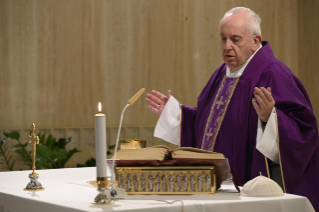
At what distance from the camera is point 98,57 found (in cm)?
673

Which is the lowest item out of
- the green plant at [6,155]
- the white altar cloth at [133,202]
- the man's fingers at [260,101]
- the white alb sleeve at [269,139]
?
the green plant at [6,155]

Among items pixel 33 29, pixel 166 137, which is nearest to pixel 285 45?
pixel 33 29

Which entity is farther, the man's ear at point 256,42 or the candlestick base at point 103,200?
the man's ear at point 256,42

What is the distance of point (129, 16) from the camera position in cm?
691

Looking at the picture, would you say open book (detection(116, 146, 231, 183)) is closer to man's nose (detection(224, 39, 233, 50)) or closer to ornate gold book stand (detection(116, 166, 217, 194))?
ornate gold book stand (detection(116, 166, 217, 194))

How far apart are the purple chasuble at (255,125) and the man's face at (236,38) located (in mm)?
99

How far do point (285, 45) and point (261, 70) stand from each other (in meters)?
4.52

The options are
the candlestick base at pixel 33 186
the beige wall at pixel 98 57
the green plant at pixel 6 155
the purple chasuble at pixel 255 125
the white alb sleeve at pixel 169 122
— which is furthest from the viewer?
the beige wall at pixel 98 57

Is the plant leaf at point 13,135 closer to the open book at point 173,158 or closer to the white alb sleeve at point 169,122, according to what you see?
the white alb sleeve at point 169,122

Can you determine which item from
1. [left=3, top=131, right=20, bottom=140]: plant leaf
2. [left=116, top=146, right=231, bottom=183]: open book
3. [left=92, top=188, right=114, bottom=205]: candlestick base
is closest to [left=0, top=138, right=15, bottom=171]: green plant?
[left=3, top=131, right=20, bottom=140]: plant leaf

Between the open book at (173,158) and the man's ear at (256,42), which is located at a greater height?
the man's ear at (256,42)

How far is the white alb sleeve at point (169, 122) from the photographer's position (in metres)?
3.90

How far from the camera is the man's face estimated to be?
12.3ft

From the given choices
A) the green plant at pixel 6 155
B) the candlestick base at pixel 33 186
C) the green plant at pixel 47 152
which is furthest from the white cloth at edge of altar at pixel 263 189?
the green plant at pixel 6 155
